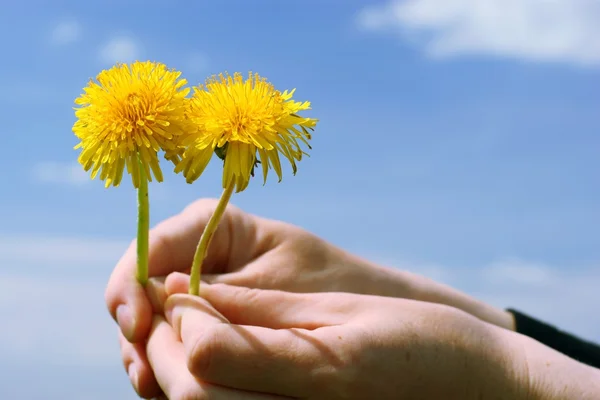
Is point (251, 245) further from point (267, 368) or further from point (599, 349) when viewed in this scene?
point (599, 349)

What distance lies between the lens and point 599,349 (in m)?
3.84

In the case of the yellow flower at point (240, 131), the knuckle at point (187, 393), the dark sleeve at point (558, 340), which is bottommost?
the knuckle at point (187, 393)

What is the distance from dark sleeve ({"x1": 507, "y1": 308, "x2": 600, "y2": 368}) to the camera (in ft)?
12.2

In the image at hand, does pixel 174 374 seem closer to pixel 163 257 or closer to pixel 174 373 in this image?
pixel 174 373

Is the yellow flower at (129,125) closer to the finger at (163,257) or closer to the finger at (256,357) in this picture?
the finger at (256,357)

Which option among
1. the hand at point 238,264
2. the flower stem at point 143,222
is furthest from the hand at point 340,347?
the hand at point 238,264

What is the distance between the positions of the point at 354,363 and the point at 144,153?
2.64 feet

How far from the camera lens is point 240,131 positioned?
172cm

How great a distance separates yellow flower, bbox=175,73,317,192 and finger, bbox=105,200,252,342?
691mm

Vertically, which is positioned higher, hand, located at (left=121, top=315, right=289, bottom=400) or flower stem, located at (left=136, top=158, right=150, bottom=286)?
flower stem, located at (left=136, top=158, right=150, bottom=286)

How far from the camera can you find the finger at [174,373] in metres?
1.81

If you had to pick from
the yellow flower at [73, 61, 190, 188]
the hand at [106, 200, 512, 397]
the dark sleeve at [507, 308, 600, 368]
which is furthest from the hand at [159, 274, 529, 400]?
the dark sleeve at [507, 308, 600, 368]

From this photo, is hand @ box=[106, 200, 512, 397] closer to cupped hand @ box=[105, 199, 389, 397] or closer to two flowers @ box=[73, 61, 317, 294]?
cupped hand @ box=[105, 199, 389, 397]

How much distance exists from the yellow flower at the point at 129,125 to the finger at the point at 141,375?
778mm
